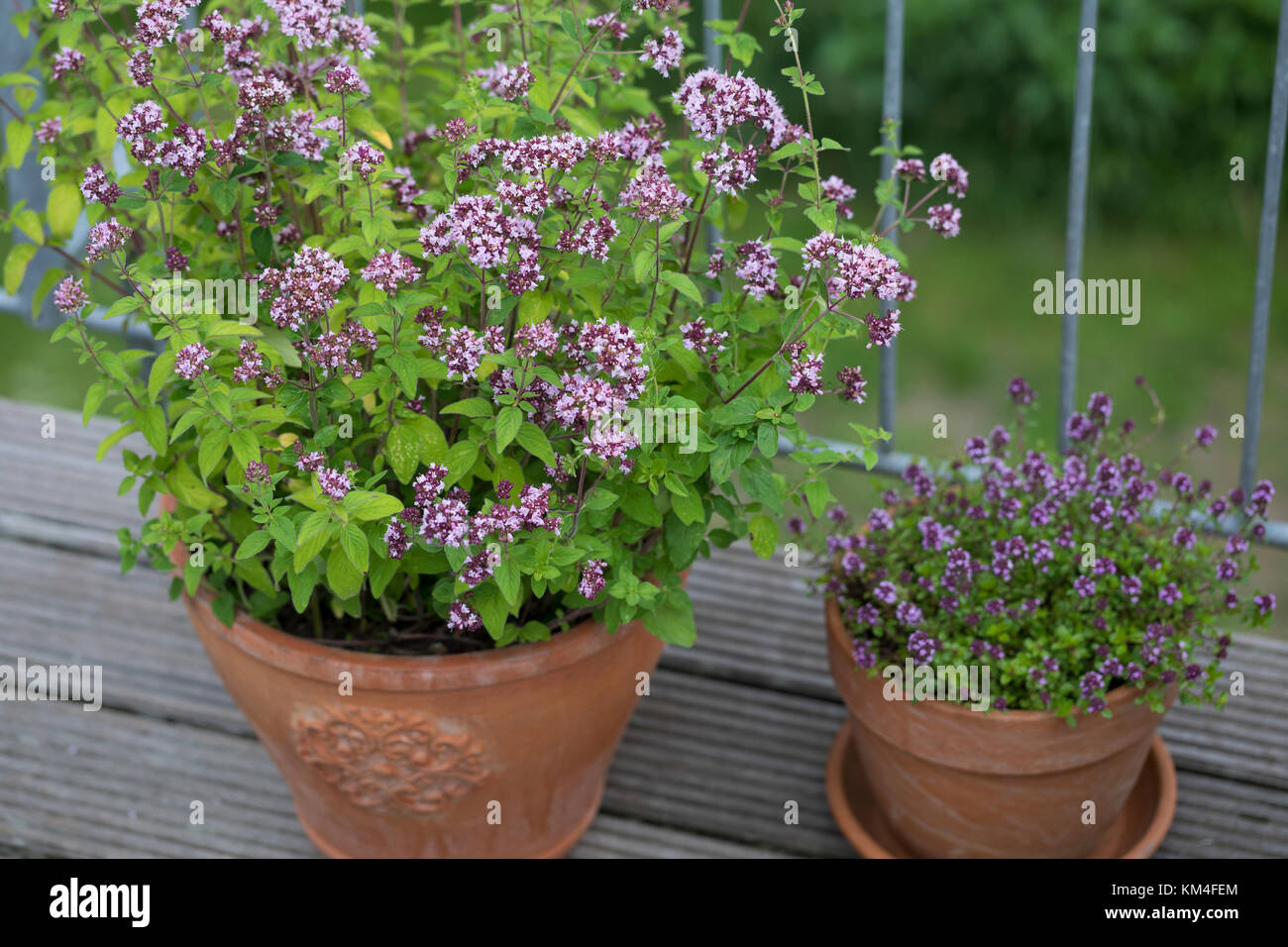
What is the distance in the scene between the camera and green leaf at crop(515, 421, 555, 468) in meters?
1.60

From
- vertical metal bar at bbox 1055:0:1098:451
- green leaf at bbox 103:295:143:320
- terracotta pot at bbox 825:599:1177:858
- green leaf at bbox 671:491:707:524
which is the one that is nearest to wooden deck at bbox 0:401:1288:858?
terracotta pot at bbox 825:599:1177:858

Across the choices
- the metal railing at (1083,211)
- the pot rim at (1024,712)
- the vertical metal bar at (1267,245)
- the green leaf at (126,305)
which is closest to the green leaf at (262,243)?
the green leaf at (126,305)

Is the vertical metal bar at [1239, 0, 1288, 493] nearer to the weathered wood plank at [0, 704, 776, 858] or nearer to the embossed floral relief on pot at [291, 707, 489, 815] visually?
the weathered wood plank at [0, 704, 776, 858]

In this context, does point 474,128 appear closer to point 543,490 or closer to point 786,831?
point 543,490

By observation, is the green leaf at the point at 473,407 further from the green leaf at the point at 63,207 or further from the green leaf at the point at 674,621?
the green leaf at the point at 63,207

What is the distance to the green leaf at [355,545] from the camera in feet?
5.01

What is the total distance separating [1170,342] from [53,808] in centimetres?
315

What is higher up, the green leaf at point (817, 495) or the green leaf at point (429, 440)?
the green leaf at point (429, 440)

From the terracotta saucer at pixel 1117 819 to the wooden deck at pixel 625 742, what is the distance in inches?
2.1

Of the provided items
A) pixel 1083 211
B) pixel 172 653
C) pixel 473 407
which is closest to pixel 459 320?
pixel 473 407

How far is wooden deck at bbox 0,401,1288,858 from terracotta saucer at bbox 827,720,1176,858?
0.17 feet

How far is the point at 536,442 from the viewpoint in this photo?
1.60m

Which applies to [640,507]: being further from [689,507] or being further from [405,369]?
[405,369]
